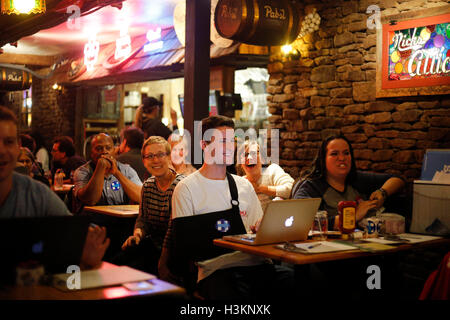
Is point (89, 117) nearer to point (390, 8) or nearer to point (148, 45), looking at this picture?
point (148, 45)

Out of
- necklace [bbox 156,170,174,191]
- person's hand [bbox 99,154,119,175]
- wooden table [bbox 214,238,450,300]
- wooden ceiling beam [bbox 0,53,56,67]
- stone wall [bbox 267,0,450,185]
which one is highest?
wooden ceiling beam [bbox 0,53,56,67]

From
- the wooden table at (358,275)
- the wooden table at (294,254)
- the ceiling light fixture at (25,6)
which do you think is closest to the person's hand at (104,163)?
the wooden table at (294,254)

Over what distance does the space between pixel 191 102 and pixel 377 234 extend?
2713mm

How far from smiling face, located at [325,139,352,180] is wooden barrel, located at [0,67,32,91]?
26.7ft

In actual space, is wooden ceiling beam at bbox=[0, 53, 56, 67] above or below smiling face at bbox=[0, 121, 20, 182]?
above

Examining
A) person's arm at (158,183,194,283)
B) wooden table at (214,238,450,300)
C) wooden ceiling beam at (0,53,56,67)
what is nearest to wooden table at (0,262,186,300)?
person's arm at (158,183,194,283)

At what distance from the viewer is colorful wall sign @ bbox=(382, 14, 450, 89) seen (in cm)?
573

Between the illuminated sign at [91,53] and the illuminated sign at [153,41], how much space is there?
1801 millimetres

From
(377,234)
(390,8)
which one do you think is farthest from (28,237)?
(390,8)

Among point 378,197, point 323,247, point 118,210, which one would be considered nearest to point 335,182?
point 378,197

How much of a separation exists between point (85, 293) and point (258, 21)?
434 centimetres

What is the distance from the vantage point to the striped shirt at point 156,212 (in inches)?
173

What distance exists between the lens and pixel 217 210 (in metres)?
3.67

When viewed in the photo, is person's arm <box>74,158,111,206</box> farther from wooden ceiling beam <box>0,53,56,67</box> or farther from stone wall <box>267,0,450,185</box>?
wooden ceiling beam <box>0,53,56,67</box>
